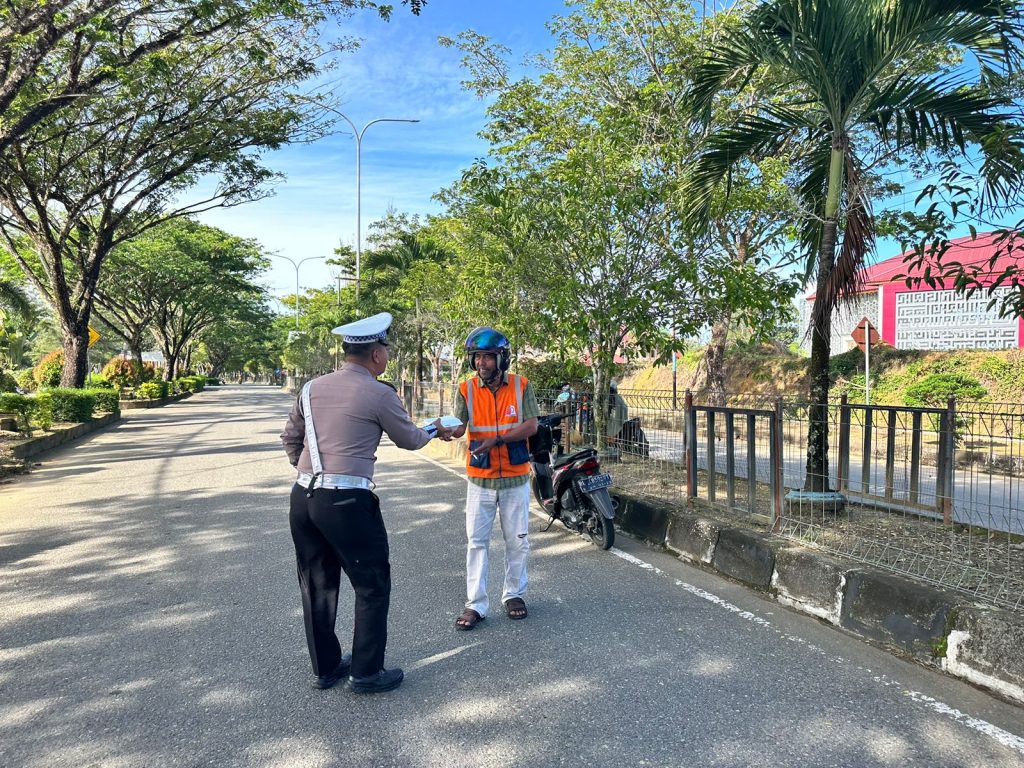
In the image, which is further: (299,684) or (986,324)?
(986,324)

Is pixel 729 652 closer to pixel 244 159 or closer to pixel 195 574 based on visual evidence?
pixel 195 574

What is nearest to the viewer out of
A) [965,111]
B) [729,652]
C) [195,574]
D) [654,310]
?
[729,652]

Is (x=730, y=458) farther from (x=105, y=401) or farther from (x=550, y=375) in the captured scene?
(x=105, y=401)

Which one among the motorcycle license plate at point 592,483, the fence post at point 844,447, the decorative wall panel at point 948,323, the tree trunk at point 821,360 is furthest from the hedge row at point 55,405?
the decorative wall panel at point 948,323

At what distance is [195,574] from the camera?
205 inches

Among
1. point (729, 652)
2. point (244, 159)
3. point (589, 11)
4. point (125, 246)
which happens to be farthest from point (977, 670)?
point (125, 246)

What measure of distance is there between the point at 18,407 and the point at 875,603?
15297mm

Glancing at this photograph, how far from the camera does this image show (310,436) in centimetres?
326

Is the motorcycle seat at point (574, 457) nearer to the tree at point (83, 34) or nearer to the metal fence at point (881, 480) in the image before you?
the metal fence at point (881, 480)

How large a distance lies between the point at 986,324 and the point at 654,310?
54.3 ft

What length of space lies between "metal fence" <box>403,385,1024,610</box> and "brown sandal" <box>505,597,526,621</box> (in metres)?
2.24

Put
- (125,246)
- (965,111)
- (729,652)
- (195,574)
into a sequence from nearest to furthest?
(729,652) → (195,574) → (965,111) → (125,246)

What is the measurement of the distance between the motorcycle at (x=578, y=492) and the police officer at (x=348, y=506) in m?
2.37

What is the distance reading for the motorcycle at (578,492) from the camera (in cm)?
585
